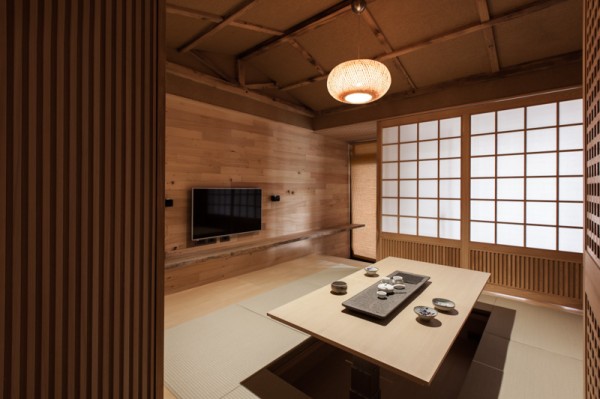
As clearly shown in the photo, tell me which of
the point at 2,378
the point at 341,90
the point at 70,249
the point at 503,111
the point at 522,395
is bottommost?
Answer: the point at 522,395

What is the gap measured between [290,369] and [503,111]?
11.8 ft

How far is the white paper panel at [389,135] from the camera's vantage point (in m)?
4.29

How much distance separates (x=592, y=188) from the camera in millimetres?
756

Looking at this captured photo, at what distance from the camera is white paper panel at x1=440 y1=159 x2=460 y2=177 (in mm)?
3742

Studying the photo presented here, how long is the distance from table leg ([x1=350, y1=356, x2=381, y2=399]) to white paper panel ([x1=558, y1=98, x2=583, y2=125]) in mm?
3297

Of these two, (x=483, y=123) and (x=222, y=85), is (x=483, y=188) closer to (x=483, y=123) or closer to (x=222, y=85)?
(x=483, y=123)

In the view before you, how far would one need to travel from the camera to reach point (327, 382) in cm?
206

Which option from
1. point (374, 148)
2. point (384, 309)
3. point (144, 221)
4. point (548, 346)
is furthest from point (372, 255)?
point (144, 221)

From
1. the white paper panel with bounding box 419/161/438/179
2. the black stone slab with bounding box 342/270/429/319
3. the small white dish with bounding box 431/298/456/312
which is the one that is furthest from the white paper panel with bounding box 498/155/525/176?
the small white dish with bounding box 431/298/456/312

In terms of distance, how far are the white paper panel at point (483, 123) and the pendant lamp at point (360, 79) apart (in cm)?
199

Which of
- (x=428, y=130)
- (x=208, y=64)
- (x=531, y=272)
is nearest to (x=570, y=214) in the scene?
(x=531, y=272)

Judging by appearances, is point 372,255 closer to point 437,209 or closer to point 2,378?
point 437,209

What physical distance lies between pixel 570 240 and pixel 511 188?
746 millimetres

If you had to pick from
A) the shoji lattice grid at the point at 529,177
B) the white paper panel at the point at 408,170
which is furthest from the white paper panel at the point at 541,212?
the white paper panel at the point at 408,170
